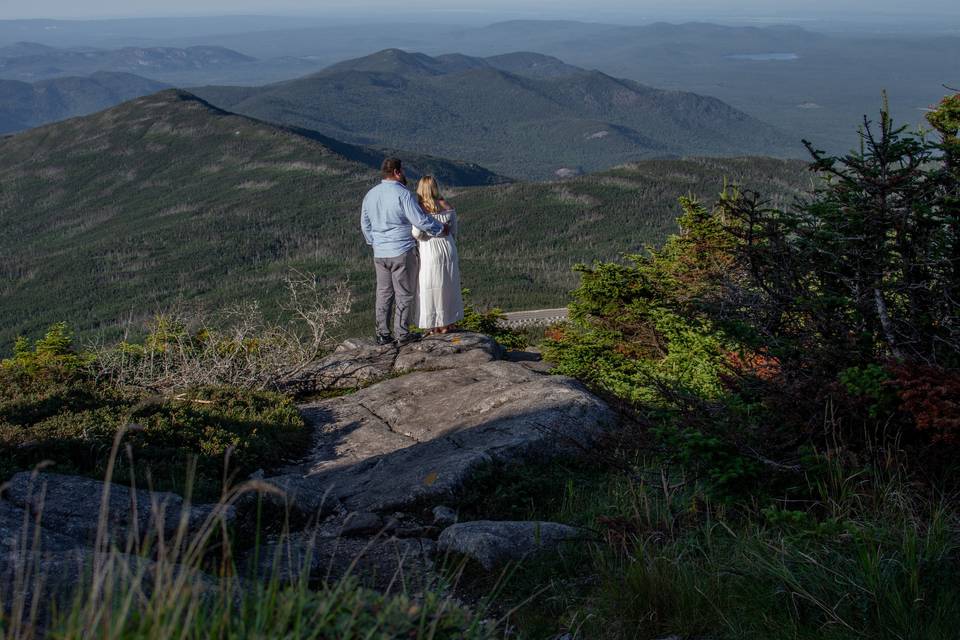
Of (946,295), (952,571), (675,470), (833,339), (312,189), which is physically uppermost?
(946,295)

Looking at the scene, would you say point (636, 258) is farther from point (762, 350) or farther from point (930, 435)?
point (930, 435)

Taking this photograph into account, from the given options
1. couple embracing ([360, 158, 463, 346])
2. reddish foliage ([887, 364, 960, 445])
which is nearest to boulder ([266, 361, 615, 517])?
couple embracing ([360, 158, 463, 346])

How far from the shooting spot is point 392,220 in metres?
10.8

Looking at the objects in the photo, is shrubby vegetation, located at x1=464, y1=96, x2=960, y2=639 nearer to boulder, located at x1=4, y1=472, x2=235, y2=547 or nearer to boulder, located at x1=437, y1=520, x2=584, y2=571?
boulder, located at x1=437, y1=520, x2=584, y2=571

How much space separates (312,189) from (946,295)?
178263 mm

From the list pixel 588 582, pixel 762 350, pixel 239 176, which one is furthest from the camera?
pixel 239 176

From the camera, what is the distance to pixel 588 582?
418cm

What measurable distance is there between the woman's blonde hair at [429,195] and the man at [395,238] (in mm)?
258

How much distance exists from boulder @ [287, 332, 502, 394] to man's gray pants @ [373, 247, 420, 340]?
0.35 metres

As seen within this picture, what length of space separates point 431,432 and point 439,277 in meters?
3.81

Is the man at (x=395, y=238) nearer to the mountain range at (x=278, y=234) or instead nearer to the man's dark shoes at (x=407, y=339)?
the man's dark shoes at (x=407, y=339)

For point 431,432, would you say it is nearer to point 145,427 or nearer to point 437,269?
point 145,427

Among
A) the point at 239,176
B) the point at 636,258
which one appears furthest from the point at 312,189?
the point at 636,258

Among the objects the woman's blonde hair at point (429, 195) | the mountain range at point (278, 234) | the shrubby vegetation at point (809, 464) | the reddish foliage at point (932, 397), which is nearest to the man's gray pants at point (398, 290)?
the woman's blonde hair at point (429, 195)
